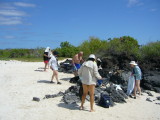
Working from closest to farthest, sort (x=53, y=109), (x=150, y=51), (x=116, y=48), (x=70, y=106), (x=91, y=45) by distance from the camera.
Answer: (x=53, y=109) → (x=70, y=106) → (x=150, y=51) → (x=116, y=48) → (x=91, y=45)

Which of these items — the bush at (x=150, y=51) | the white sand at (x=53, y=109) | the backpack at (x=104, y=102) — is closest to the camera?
the white sand at (x=53, y=109)

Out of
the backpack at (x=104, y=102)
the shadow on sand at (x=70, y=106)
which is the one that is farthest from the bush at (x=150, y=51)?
the shadow on sand at (x=70, y=106)

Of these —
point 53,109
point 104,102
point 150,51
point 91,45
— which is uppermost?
point 91,45

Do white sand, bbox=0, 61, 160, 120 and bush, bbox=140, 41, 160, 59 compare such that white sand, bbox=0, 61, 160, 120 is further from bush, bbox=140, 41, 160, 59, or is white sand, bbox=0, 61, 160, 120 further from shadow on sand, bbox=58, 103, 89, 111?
bush, bbox=140, 41, 160, 59

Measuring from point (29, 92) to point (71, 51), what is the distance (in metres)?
25.8

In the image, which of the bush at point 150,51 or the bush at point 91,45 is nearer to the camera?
the bush at point 150,51

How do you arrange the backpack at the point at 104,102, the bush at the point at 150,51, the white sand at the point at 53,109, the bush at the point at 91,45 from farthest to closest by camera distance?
1. the bush at the point at 91,45
2. the bush at the point at 150,51
3. the backpack at the point at 104,102
4. the white sand at the point at 53,109

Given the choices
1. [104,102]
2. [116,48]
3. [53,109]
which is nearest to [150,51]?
[116,48]

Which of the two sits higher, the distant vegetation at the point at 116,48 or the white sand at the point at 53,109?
the distant vegetation at the point at 116,48

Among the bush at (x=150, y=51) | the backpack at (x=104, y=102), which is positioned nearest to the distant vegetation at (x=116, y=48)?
the bush at (x=150, y=51)

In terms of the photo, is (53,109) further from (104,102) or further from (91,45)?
(91,45)

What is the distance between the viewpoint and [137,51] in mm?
20688

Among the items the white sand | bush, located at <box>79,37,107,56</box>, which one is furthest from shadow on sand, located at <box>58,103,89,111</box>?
bush, located at <box>79,37,107,56</box>

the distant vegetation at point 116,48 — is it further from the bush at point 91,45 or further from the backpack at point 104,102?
the backpack at point 104,102
